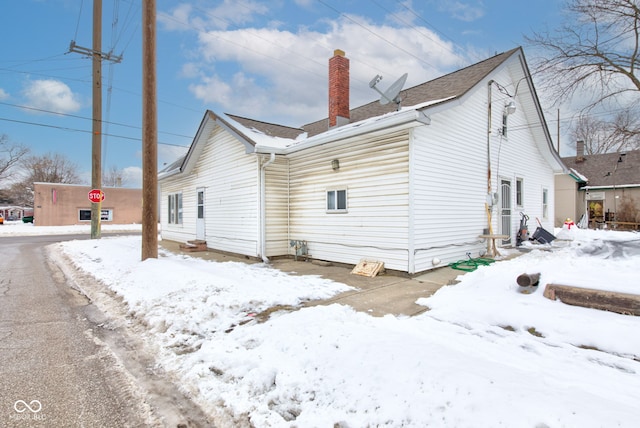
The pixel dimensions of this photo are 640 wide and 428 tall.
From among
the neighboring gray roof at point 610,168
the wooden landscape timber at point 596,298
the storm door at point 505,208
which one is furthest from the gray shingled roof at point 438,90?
the neighboring gray roof at point 610,168

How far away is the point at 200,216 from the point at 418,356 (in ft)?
41.1

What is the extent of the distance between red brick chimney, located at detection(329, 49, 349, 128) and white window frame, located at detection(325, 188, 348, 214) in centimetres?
280

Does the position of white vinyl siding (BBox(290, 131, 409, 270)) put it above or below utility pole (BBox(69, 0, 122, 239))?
below

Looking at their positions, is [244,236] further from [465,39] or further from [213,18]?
[465,39]

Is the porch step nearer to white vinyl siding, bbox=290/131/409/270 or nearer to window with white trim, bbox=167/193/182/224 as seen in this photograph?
window with white trim, bbox=167/193/182/224

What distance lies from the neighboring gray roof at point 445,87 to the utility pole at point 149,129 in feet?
19.6

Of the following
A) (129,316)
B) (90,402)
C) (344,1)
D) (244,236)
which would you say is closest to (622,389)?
(90,402)

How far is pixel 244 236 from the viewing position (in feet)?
35.5

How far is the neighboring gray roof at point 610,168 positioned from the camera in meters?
22.3

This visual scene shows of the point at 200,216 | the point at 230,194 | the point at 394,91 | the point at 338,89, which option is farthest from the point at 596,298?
the point at 200,216

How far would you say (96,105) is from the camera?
16.4 meters

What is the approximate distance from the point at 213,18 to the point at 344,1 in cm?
531

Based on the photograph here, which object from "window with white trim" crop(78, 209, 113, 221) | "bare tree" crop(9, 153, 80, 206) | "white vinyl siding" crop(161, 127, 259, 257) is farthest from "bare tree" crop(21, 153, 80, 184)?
"white vinyl siding" crop(161, 127, 259, 257)

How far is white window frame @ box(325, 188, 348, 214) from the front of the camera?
8762 millimetres
